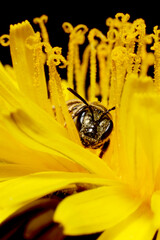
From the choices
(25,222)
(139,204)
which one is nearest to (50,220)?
(25,222)

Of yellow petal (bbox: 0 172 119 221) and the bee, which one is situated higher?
the bee

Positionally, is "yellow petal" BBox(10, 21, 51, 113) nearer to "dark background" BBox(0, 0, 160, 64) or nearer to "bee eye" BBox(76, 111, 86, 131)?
"bee eye" BBox(76, 111, 86, 131)

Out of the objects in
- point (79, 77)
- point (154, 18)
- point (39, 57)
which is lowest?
point (39, 57)

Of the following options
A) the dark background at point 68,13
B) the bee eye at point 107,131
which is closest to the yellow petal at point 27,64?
the bee eye at point 107,131

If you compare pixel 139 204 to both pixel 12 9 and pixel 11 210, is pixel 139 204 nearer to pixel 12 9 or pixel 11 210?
pixel 11 210

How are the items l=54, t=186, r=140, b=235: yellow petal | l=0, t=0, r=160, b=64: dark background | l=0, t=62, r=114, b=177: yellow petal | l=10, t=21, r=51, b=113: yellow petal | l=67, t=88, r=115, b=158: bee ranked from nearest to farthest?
1. l=54, t=186, r=140, b=235: yellow petal
2. l=0, t=62, r=114, b=177: yellow petal
3. l=67, t=88, r=115, b=158: bee
4. l=10, t=21, r=51, b=113: yellow petal
5. l=0, t=0, r=160, b=64: dark background

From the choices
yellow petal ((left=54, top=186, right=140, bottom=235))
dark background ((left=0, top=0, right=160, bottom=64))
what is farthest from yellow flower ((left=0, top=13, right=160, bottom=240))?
dark background ((left=0, top=0, right=160, bottom=64))

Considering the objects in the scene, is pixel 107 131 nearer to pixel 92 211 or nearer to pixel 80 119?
pixel 80 119
